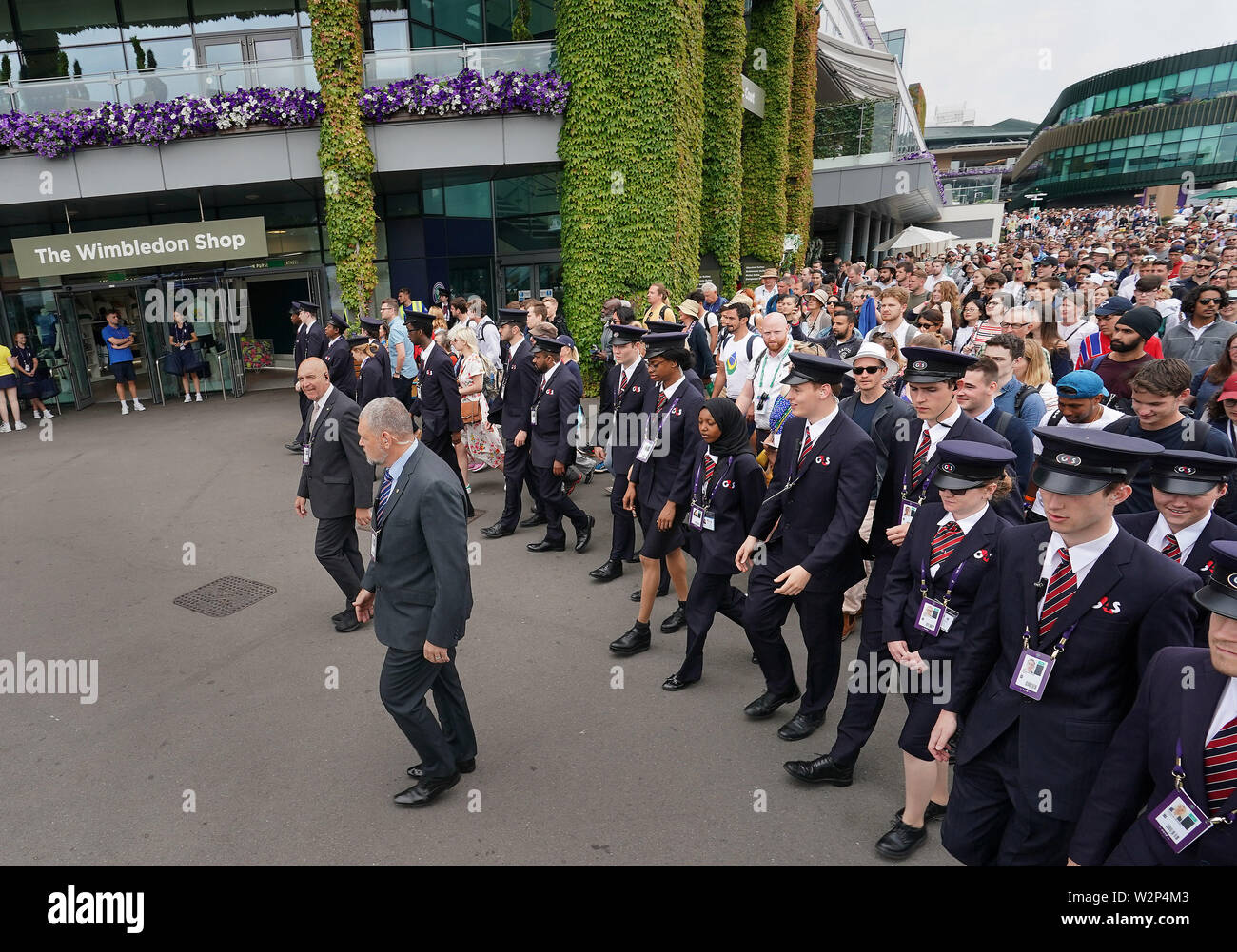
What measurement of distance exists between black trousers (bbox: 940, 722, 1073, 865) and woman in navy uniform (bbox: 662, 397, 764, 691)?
2.00m

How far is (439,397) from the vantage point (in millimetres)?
7918

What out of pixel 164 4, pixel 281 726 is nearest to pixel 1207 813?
pixel 281 726

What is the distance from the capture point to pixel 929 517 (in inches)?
130

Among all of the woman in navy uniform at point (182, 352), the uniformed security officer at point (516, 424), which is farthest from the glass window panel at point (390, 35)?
the uniformed security officer at point (516, 424)

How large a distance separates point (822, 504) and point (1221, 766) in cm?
233

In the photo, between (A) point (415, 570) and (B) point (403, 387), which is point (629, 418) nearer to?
(A) point (415, 570)

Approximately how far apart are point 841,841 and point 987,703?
4.42 ft

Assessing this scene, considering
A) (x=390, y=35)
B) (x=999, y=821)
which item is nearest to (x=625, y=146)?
(x=390, y=35)

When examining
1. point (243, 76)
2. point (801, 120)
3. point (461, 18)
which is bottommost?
point (243, 76)

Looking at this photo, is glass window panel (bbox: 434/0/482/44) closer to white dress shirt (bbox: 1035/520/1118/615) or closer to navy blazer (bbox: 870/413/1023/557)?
navy blazer (bbox: 870/413/1023/557)

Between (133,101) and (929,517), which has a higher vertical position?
(133,101)

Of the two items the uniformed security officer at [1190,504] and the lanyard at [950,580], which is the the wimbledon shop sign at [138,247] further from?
the uniformed security officer at [1190,504]

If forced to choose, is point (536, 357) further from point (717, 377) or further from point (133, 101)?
point (133, 101)

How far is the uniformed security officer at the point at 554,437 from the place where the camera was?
7281mm
